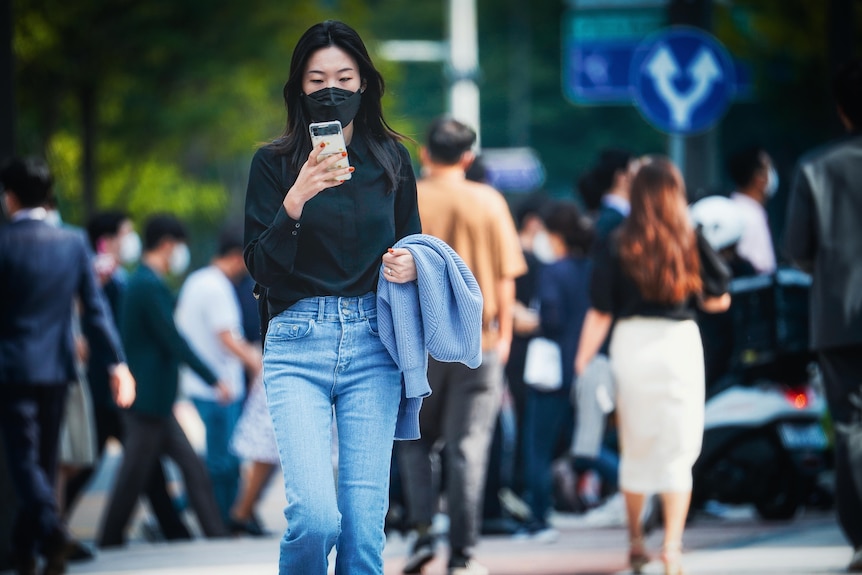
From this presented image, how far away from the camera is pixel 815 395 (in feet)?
30.9

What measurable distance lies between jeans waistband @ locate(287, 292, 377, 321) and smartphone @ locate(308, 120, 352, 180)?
427 millimetres

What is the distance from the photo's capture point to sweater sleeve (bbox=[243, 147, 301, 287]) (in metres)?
4.51

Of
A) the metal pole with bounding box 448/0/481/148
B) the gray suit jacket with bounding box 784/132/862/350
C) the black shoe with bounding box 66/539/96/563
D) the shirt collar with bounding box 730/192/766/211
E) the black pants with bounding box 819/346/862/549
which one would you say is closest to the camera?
the black pants with bounding box 819/346/862/549

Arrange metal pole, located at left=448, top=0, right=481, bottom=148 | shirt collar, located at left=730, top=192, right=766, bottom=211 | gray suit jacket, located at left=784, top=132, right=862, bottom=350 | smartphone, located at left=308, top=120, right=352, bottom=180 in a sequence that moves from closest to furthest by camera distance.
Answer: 1. smartphone, located at left=308, top=120, right=352, bottom=180
2. gray suit jacket, located at left=784, top=132, right=862, bottom=350
3. shirt collar, located at left=730, top=192, right=766, bottom=211
4. metal pole, located at left=448, top=0, right=481, bottom=148

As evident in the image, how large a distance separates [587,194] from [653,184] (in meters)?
2.31

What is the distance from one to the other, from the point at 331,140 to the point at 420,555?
11.6ft

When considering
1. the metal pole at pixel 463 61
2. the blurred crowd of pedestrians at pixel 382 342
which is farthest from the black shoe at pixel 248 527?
the metal pole at pixel 463 61

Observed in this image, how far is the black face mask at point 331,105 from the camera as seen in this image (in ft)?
15.2

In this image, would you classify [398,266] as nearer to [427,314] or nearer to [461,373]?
[427,314]

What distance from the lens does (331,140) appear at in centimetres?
437

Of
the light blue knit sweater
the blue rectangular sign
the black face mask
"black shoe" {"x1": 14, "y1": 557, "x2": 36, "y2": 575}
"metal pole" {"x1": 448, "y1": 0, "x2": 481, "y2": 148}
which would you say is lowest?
"black shoe" {"x1": 14, "y1": 557, "x2": 36, "y2": 575}

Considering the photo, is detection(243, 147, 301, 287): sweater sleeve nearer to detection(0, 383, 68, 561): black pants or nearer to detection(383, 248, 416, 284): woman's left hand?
detection(383, 248, 416, 284): woman's left hand

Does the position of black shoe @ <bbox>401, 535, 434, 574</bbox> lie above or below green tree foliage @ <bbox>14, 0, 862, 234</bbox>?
below

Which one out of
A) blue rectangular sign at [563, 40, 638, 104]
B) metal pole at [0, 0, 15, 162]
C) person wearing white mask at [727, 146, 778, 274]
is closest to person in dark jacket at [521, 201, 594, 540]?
person wearing white mask at [727, 146, 778, 274]
